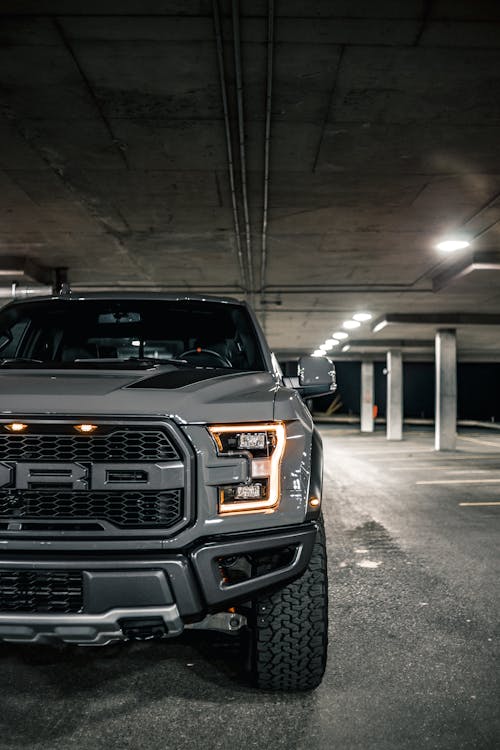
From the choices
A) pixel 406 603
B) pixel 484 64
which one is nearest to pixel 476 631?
pixel 406 603

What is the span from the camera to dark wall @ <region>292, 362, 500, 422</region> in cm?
5866

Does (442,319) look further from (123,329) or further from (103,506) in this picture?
(103,506)

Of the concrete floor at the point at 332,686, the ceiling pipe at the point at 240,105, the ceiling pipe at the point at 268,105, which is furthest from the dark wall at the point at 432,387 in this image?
the concrete floor at the point at 332,686

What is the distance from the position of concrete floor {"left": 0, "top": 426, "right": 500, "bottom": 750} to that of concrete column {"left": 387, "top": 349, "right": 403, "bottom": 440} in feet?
84.7

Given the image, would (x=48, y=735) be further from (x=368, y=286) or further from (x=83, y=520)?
(x=368, y=286)

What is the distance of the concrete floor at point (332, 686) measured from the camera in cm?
302

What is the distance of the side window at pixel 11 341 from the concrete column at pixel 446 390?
20.8 m

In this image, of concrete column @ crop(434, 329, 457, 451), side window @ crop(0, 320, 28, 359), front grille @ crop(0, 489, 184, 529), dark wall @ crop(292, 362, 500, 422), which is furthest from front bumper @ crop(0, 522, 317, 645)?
dark wall @ crop(292, 362, 500, 422)

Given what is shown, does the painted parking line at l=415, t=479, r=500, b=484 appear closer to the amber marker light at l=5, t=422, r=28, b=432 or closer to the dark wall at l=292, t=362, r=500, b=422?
the amber marker light at l=5, t=422, r=28, b=432

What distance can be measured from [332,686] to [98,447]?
1840 millimetres

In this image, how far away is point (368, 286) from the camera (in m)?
17.6

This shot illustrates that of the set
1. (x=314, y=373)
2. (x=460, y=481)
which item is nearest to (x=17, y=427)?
(x=314, y=373)

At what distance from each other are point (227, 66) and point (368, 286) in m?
12.1

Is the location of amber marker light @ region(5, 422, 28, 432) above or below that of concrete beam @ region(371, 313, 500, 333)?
below
